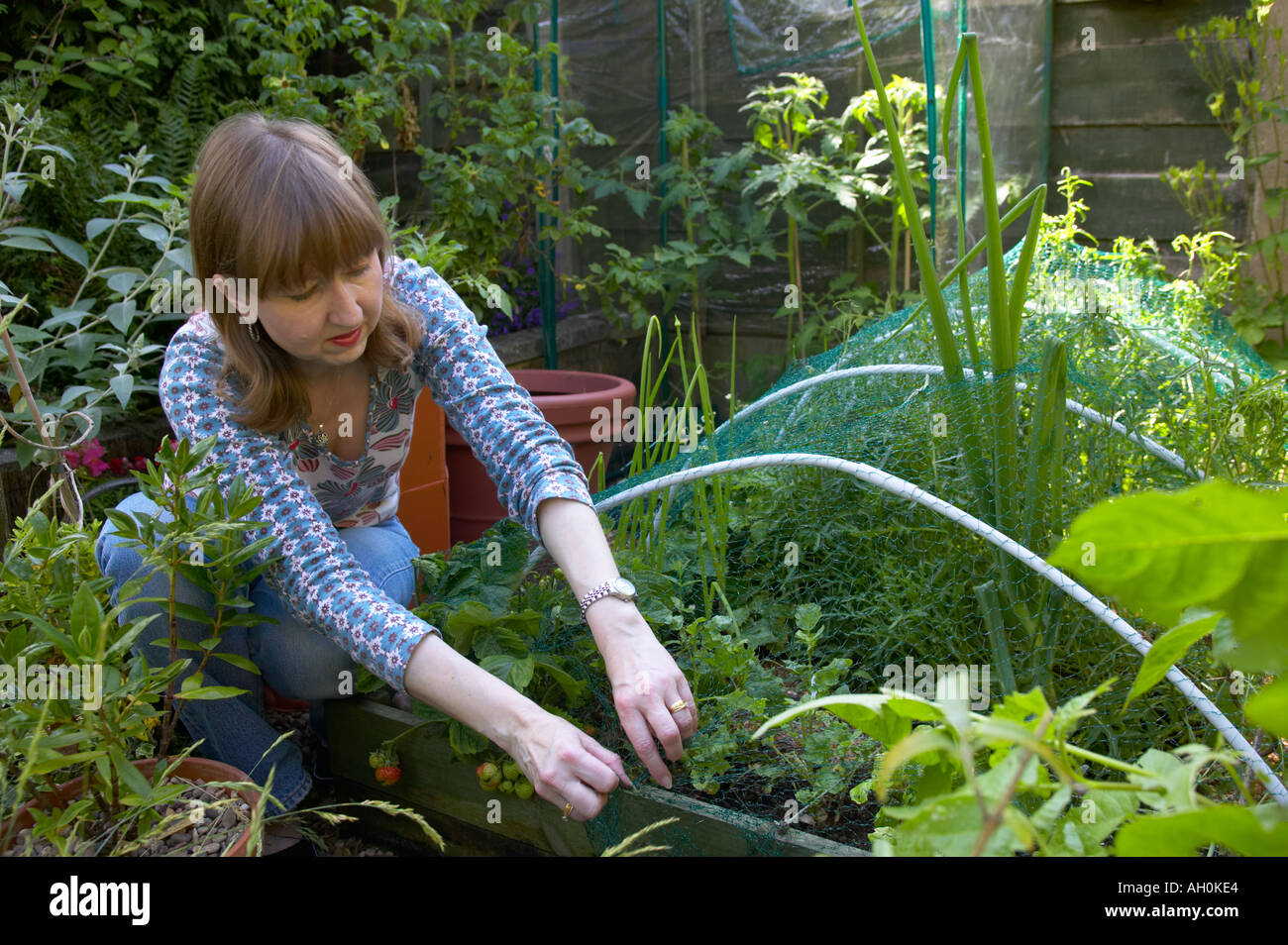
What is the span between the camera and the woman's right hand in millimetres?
1086

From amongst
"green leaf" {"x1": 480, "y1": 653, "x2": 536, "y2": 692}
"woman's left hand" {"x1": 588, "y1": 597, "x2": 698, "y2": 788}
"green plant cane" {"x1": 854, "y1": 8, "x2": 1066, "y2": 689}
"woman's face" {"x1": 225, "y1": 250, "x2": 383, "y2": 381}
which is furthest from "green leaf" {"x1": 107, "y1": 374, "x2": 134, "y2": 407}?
"green plant cane" {"x1": 854, "y1": 8, "x2": 1066, "y2": 689}

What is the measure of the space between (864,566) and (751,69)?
9.36 ft

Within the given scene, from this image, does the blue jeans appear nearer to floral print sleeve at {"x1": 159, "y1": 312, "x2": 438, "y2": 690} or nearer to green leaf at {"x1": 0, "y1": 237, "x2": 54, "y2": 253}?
floral print sleeve at {"x1": 159, "y1": 312, "x2": 438, "y2": 690}

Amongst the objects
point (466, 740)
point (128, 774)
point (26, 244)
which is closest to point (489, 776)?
point (466, 740)

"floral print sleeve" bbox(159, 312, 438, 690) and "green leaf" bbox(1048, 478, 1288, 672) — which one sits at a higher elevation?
"green leaf" bbox(1048, 478, 1288, 672)

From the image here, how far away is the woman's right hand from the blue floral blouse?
0.20 metres

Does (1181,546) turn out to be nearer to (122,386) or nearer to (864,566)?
(864,566)

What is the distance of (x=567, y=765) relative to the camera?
3.60 ft

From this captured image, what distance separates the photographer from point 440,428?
2.61 meters

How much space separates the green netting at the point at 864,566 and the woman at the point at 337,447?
143 mm

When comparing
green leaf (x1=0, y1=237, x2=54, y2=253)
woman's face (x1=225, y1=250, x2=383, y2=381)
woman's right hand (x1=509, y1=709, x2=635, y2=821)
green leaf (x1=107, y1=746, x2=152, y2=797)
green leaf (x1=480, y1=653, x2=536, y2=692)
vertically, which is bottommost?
woman's right hand (x1=509, y1=709, x2=635, y2=821)

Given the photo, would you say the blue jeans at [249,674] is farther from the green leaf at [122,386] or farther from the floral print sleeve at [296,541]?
the green leaf at [122,386]
